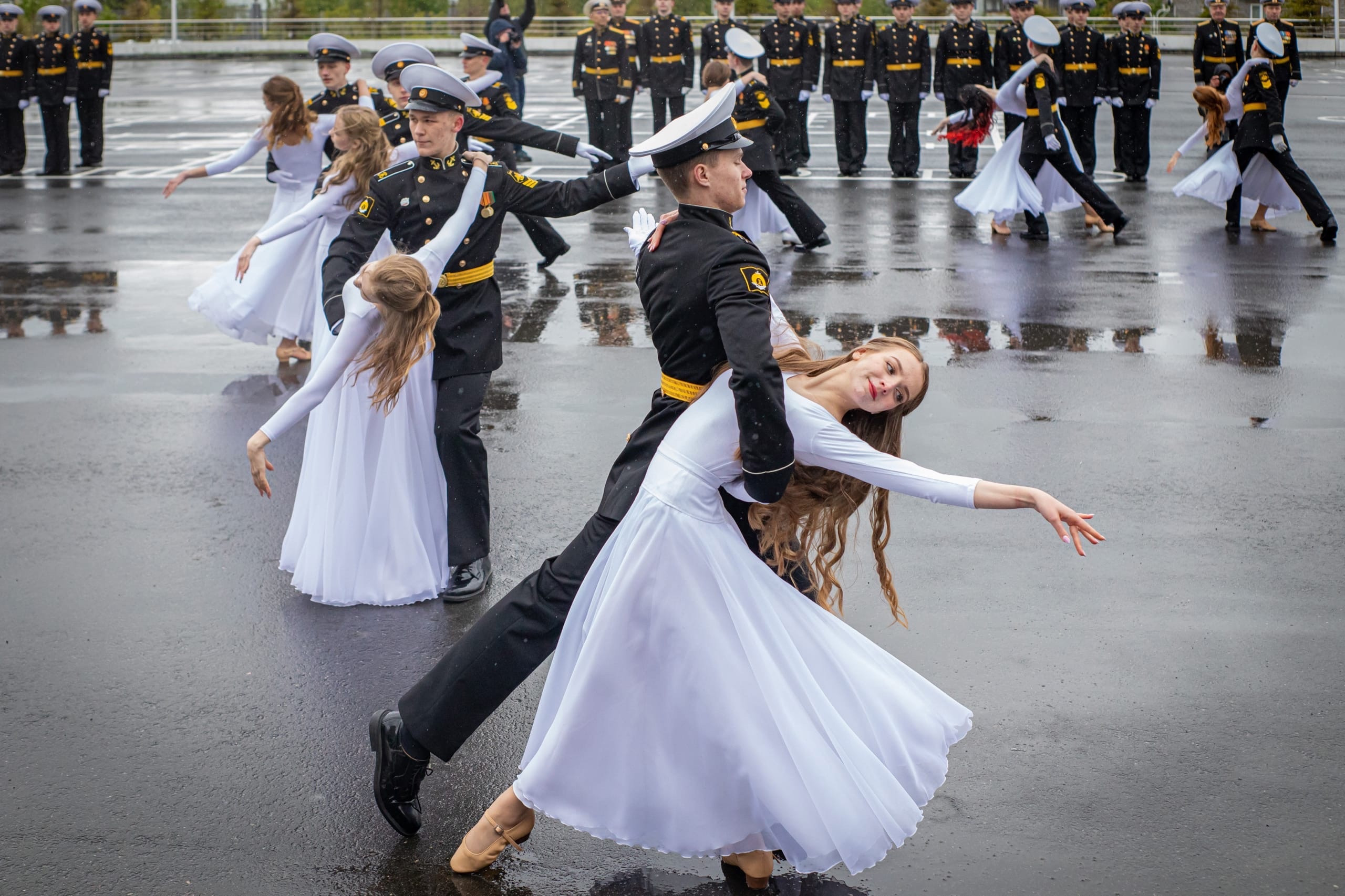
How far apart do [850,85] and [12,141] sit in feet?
36.1

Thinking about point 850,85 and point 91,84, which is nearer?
point 850,85

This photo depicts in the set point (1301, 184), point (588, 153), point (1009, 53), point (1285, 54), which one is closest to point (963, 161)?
Result: point (1009, 53)

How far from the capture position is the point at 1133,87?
17.3 m

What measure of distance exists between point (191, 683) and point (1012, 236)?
1024cm

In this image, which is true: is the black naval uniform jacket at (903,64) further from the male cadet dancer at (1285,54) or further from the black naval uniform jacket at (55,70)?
the black naval uniform jacket at (55,70)

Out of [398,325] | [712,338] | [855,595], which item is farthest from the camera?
[855,595]

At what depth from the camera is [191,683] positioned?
4840 mm

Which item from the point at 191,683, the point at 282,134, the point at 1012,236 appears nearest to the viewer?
the point at 191,683

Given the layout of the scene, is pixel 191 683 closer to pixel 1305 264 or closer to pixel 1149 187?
pixel 1305 264

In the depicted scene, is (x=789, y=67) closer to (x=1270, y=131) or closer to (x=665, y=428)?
(x=1270, y=131)

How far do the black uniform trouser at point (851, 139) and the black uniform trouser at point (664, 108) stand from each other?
2353mm

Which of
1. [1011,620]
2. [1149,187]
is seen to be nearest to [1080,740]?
[1011,620]

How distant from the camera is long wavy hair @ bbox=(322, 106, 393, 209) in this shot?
21.2 feet

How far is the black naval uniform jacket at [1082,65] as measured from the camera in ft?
55.6
